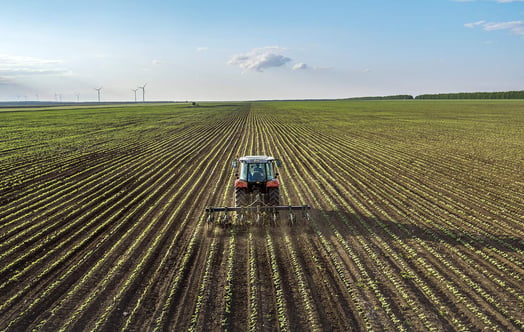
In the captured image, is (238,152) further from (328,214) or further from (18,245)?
(18,245)

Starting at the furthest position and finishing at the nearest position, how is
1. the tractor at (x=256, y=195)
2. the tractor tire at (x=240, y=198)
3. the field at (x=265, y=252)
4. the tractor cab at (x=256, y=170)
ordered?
the tractor cab at (x=256, y=170), the tractor tire at (x=240, y=198), the tractor at (x=256, y=195), the field at (x=265, y=252)

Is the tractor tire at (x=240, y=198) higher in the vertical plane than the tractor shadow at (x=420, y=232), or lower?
Result: higher

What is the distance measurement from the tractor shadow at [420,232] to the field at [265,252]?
0.20 ft

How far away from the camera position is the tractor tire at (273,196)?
12125mm

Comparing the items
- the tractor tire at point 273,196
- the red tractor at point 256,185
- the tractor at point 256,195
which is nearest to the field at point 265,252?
the tractor at point 256,195

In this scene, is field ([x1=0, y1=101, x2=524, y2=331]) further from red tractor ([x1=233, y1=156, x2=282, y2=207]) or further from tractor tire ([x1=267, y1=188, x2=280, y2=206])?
red tractor ([x1=233, y1=156, x2=282, y2=207])

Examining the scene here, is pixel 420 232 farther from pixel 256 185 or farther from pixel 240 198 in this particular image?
pixel 240 198

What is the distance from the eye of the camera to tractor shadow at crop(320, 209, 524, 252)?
34.6ft

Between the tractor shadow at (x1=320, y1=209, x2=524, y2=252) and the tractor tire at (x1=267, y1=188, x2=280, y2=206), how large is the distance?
5.19 ft

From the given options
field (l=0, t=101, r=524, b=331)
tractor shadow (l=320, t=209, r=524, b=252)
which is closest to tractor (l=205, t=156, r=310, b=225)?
field (l=0, t=101, r=524, b=331)

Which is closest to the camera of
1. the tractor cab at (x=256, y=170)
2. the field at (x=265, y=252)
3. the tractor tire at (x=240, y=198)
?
the field at (x=265, y=252)

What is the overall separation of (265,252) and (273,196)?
2650mm

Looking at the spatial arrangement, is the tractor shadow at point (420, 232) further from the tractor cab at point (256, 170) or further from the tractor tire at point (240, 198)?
the tractor tire at point (240, 198)

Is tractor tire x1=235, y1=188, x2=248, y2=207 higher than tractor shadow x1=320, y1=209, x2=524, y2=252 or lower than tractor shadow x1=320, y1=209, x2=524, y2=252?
higher
